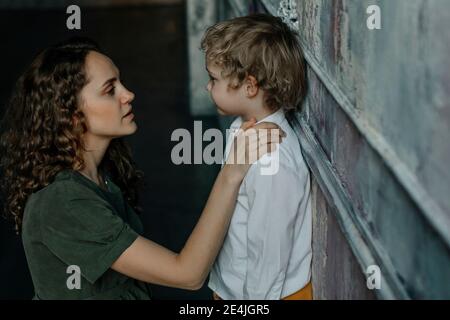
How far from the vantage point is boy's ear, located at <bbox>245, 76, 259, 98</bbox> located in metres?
2.55

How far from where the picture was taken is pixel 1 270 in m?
4.49

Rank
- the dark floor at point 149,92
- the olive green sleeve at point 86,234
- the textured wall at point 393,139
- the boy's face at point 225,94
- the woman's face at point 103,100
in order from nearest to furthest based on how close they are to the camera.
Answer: the textured wall at point 393,139 → the olive green sleeve at point 86,234 → the woman's face at point 103,100 → the boy's face at point 225,94 → the dark floor at point 149,92

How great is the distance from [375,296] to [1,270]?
3280 mm

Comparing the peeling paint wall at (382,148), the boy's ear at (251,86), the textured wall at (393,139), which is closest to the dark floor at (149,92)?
the boy's ear at (251,86)

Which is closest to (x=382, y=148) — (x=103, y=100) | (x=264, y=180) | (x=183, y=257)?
(x=264, y=180)

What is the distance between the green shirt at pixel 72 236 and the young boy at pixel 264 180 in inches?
16.5

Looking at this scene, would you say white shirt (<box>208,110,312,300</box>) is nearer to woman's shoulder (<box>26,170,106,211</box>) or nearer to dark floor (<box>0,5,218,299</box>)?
woman's shoulder (<box>26,170,106,211</box>)

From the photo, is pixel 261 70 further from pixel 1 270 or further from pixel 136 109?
pixel 136 109

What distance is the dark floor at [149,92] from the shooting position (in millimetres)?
4816

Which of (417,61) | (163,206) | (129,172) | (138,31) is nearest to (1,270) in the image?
(163,206)

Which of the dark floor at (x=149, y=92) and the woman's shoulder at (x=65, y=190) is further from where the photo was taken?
the dark floor at (x=149, y=92)

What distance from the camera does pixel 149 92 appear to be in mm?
8398

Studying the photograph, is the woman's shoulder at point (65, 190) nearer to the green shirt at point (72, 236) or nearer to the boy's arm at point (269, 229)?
the green shirt at point (72, 236)

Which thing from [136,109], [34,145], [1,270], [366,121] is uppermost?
[366,121]
